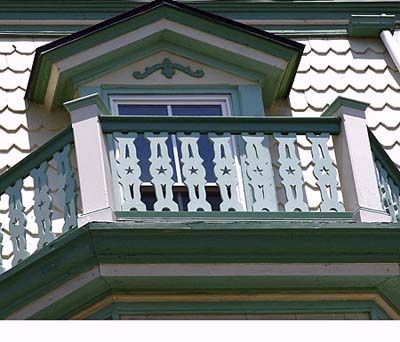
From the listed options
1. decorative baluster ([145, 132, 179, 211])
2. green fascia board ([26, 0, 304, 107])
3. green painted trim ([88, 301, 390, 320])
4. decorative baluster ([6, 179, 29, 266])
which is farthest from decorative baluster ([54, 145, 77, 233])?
green fascia board ([26, 0, 304, 107])

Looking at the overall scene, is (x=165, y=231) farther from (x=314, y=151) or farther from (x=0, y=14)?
(x=0, y=14)

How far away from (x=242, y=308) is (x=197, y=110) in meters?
2.91

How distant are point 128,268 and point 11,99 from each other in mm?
3277

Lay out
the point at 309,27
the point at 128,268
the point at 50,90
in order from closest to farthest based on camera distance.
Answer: the point at 128,268 < the point at 50,90 < the point at 309,27

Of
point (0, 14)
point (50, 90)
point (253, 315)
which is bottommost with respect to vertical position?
point (253, 315)

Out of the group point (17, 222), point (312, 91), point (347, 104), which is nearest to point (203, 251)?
point (17, 222)

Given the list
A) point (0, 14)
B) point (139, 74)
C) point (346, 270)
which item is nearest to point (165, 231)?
point (346, 270)

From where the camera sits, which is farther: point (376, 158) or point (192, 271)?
point (376, 158)

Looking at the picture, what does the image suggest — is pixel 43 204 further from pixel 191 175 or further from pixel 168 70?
pixel 168 70

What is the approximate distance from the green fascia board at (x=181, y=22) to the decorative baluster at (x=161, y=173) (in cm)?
217

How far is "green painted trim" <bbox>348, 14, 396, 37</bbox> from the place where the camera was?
16.6 metres

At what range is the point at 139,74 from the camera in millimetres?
15359

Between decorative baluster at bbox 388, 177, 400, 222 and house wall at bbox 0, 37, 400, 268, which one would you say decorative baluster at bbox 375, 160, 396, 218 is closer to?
decorative baluster at bbox 388, 177, 400, 222

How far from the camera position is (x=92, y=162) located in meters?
13.0
